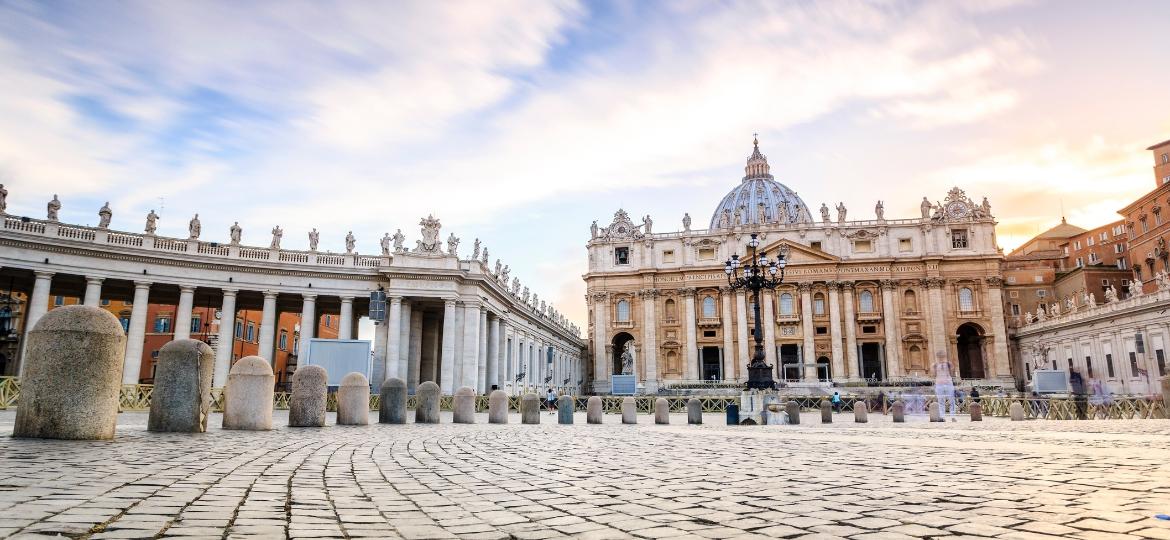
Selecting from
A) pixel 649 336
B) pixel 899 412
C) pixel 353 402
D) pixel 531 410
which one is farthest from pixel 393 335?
pixel 649 336

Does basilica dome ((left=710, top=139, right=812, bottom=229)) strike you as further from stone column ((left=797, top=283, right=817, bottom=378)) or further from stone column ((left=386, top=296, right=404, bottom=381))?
stone column ((left=386, top=296, right=404, bottom=381))

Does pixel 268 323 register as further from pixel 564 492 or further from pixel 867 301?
pixel 867 301

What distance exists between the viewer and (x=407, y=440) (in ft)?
44.7

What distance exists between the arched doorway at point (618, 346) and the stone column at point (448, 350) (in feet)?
121

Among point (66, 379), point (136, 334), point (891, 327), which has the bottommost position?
point (66, 379)

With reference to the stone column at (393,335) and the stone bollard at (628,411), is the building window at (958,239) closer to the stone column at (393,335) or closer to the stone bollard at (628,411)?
the stone column at (393,335)

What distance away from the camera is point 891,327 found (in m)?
69.9

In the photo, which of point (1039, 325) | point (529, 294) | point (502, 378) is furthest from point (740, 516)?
point (1039, 325)

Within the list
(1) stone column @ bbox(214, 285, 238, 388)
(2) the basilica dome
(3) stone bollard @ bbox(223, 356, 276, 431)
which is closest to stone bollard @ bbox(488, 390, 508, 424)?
(3) stone bollard @ bbox(223, 356, 276, 431)

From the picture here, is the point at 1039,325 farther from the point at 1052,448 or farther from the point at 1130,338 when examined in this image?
the point at 1052,448

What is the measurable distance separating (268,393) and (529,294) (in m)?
53.2

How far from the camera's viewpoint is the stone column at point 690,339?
237ft

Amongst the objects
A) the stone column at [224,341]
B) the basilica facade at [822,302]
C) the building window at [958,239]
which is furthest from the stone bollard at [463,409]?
the building window at [958,239]

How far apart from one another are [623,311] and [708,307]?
9.44m
